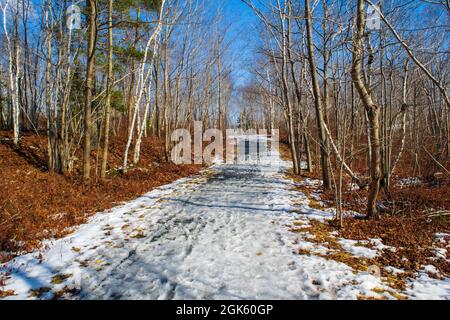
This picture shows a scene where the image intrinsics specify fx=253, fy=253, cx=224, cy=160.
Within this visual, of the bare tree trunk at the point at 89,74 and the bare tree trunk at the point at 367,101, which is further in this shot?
the bare tree trunk at the point at 89,74

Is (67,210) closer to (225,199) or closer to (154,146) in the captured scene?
(225,199)

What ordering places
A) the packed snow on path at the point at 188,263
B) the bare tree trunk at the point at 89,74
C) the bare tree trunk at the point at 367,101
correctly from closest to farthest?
the packed snow on path at the point at 188,263, the bare tree trunk at the point at 367,101, the bare tree trunk at the point at 89,74

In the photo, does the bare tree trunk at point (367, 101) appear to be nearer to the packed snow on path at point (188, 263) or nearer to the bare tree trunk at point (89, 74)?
the packed snow on path at point (188, 263)

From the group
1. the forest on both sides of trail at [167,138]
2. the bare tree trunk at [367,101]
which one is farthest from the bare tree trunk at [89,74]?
the bare tree trunk at [367,101]

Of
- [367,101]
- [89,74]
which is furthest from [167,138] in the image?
[367,101]

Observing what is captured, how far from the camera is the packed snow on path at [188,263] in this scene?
3266 mm

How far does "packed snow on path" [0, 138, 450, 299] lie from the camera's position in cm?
327

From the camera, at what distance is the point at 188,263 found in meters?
3.99

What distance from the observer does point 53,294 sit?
10.6ft

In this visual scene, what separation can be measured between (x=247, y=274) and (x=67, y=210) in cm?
540

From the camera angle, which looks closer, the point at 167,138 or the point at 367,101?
the point at 367,101

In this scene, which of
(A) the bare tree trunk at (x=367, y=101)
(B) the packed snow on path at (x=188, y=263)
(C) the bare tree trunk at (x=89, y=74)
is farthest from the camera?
(C) the bare tree trunk at (x=89, y=74)

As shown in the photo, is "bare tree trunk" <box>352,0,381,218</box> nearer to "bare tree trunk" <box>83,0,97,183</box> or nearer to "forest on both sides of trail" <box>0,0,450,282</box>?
"forest on both sides of trail" <box>0,0,450,282</box>

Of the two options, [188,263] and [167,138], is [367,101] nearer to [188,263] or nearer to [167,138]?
[188,263]
